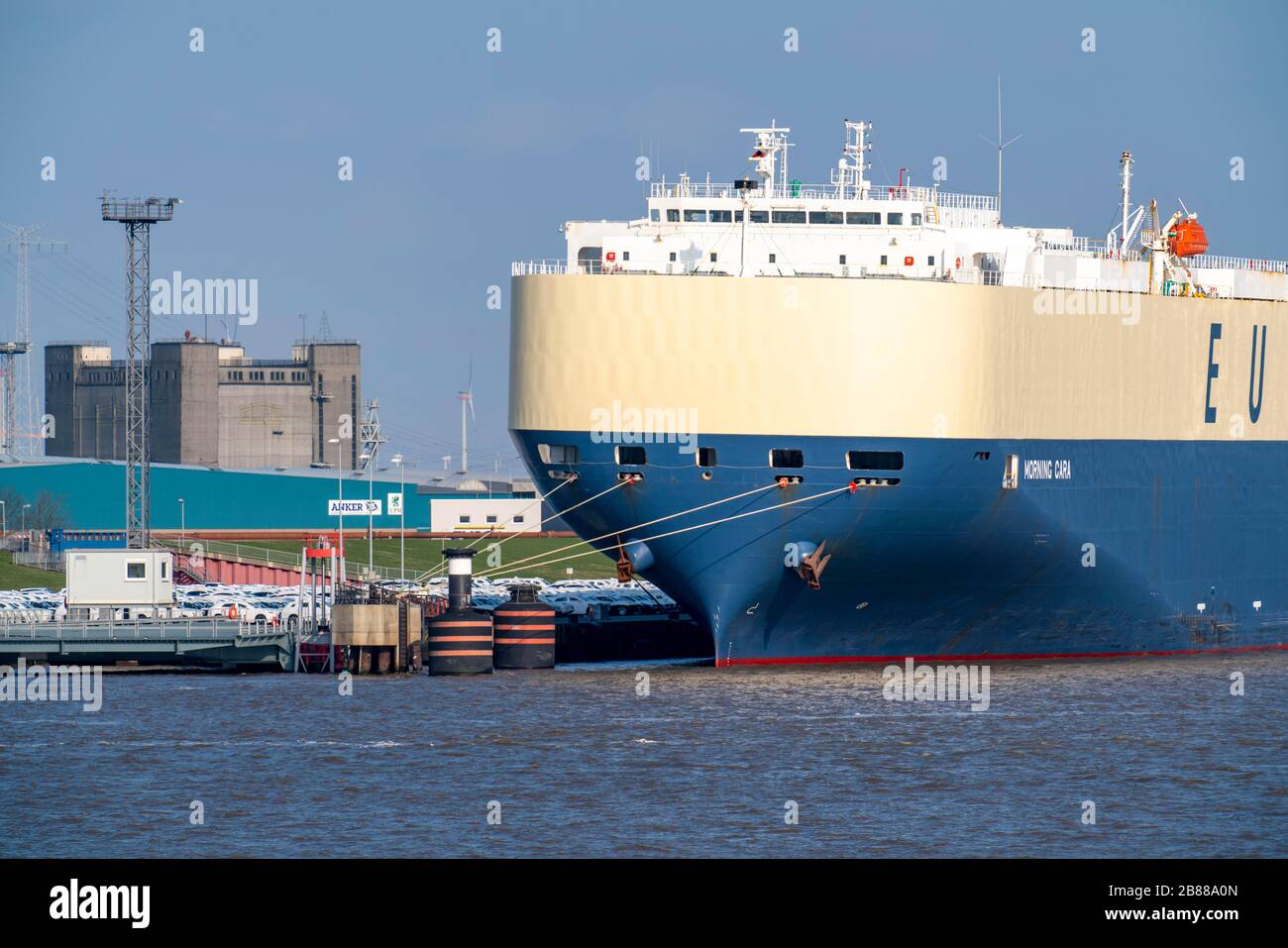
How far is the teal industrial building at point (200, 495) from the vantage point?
12738 centimetres

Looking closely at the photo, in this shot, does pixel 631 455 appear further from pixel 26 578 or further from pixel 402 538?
pixel 26 578

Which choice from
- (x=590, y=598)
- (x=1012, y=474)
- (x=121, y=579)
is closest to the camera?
(x=1012, y=474)

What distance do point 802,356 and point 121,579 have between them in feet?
73.5

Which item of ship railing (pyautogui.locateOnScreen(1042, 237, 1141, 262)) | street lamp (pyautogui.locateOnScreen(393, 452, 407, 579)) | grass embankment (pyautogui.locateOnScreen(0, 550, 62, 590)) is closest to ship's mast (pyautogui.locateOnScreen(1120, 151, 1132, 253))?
ship railing (pyautogui.locateOnScreen(1042, 237, 1141, 262))

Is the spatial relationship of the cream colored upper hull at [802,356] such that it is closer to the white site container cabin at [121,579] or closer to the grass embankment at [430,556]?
the white site container cabin at [121,579]

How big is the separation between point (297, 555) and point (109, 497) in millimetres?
30505

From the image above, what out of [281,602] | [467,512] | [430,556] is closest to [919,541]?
[281,602]

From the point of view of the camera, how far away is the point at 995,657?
5791 cm

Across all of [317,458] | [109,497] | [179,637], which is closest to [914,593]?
[179,637]

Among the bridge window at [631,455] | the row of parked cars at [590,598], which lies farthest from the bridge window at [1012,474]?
the row of parked cars at [590,598]

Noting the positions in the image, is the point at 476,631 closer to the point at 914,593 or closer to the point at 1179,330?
the point at 914,593

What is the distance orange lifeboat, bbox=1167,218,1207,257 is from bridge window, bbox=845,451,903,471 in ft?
49.6

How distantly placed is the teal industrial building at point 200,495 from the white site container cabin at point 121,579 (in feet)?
212

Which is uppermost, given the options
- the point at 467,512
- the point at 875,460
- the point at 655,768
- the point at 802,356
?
the point at 802,356
